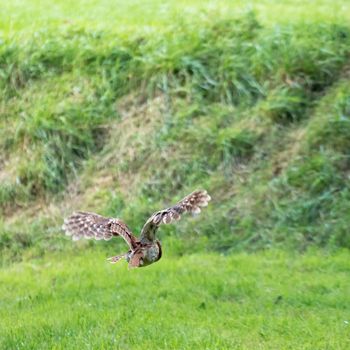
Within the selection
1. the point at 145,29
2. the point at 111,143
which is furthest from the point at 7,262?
the point at 145,29

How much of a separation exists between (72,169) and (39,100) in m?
1.39

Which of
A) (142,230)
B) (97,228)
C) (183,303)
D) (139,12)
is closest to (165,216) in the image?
(142,230)

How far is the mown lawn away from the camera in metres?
7.95

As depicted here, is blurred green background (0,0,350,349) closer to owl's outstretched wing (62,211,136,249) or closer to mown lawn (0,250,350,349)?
mown lawn (0,250,350,349)

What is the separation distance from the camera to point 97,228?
246 inches

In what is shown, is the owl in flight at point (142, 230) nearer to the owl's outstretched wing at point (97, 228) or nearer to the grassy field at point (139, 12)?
the owl's outstretched wing at point (97, 228)

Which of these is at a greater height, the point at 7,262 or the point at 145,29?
the point at 145,29

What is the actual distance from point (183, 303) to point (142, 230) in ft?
10.4

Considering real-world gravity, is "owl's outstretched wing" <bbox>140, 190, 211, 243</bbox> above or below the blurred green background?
above

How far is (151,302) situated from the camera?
9.15 meters

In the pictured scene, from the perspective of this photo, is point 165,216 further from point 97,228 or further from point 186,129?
point 186,129

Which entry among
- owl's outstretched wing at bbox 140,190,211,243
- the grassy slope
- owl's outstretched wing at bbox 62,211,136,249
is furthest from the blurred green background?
owl's outstretched wing at bbox 140,190,211,243

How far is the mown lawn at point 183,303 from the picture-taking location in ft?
26.1

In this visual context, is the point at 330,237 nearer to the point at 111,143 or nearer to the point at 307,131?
the point at 307,131
